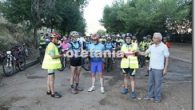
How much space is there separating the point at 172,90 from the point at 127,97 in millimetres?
1975

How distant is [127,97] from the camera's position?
1050 centimetres

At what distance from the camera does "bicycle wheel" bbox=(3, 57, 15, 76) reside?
14.9 meters

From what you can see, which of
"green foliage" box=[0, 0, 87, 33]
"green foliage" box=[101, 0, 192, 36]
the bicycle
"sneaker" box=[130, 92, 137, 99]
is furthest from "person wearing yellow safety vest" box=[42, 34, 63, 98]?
"green foliage" box=[101, 0, 192, 36]

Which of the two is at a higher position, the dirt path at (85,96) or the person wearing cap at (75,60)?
the person wearing cap at (75,60)

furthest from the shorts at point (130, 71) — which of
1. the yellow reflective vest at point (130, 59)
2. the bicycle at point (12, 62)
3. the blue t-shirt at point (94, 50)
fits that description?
the bicycle at point (12, 62)

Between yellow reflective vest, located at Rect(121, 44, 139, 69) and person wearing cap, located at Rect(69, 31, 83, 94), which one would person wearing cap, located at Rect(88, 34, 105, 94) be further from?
yellow reflective vest, located at Rect(121, 44, 139, 69)

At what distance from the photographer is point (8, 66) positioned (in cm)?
1520

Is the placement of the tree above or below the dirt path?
above

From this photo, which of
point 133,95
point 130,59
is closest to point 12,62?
point 130,59

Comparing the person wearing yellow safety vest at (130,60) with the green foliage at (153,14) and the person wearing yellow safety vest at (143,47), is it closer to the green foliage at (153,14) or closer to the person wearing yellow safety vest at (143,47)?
the person wearing yellow safety vest at (143,47)

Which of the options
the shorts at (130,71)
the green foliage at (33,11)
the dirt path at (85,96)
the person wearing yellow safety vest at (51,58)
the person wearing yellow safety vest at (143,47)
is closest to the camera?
the dirt path at (85,96)

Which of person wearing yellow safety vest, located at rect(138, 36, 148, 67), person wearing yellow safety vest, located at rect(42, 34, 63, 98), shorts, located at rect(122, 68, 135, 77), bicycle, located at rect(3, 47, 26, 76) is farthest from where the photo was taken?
person wearing yellow safety vest, located at rect(138, 36, 148, 67)

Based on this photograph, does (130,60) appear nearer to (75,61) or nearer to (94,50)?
(94,50)

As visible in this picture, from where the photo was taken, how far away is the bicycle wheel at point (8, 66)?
49.0 ft
